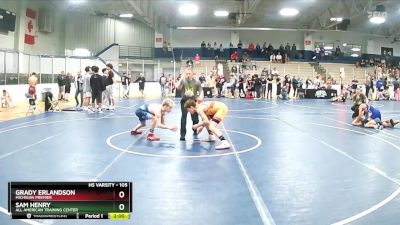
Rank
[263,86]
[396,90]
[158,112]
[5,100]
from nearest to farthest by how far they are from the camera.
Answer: [158,112]
[5,100]
[263,86]
[396,90]

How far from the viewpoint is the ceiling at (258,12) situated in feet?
95.0

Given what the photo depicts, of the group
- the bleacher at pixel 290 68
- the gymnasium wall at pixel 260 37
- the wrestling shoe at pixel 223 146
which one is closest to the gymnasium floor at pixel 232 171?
the wrestling shoe at pixel 223 146

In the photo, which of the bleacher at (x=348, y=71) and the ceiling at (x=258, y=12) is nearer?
the ceiling at (x=258, y=12)

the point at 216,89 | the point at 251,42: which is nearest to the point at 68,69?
the point at 216,89

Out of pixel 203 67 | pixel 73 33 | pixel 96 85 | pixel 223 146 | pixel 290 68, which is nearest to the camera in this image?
pixel 223 146

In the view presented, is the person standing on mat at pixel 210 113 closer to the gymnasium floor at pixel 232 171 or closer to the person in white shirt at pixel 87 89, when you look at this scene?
the gymnasium floor at pixel 232 171

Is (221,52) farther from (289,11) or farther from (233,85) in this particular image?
(233,85)

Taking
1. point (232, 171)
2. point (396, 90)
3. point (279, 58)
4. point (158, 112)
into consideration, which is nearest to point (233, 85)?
point (279, 58)

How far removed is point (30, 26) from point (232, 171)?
2571cm

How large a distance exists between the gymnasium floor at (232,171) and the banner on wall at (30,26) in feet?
60.7

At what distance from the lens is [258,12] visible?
1310 inches

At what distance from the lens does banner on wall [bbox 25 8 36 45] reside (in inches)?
1065

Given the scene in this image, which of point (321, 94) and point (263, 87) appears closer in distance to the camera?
point (263, 87)
